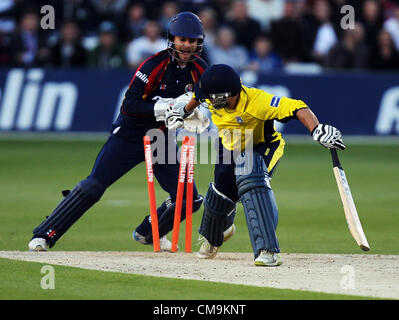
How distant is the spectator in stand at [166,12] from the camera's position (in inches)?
809

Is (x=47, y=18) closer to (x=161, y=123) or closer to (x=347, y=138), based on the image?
(x=347, y=138)

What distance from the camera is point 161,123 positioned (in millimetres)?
9242

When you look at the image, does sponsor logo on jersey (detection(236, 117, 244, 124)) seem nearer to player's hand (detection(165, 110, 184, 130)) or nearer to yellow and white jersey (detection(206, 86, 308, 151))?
yellow and white jersey (detection(206, 86, 308, 151))

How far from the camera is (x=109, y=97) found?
19.7m

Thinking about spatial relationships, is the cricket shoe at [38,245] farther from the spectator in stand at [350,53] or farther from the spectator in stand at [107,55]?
the spectator in stand at [350,53]

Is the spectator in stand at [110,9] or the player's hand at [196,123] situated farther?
the spectator in stand at [110,9]

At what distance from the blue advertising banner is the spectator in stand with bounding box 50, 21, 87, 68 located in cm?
43

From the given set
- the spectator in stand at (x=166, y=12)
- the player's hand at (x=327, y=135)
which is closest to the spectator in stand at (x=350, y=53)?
the spectator in stand at (x=166, y=12)

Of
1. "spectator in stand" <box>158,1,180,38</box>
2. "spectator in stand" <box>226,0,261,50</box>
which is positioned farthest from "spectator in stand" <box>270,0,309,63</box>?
"spectator in stand" <box>158,1,180,38</box>

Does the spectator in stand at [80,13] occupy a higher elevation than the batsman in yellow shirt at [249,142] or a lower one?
lower

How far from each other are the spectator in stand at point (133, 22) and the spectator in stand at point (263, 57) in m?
2.49
